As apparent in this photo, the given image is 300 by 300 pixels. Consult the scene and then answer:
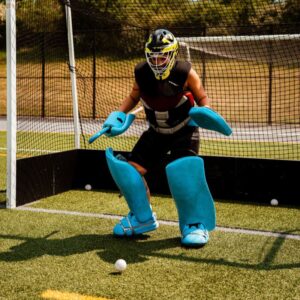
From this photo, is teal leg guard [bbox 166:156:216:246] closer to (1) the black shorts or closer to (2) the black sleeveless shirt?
(1) the black shorts

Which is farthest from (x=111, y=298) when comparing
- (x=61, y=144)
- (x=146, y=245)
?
(x=61, y=144)

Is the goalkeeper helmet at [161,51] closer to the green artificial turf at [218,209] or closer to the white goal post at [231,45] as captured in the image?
the green artificial turf at [218,209]

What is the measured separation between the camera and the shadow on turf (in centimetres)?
397

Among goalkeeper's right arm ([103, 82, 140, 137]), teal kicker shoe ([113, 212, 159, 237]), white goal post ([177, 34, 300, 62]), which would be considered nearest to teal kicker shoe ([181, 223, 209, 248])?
teal kicker shoe ([113, 212, 159, 237])

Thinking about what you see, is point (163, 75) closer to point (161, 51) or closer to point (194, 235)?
point (161, 51)

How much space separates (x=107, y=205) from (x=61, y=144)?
5.56 m

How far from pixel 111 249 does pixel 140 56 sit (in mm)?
11518

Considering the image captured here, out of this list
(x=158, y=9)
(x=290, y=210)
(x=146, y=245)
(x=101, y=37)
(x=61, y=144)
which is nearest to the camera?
(x=146, y=245)

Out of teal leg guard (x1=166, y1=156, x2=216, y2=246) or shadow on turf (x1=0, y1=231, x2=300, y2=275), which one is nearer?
shadow on turf (x1=0, y1=231, x2=300, y2=275)

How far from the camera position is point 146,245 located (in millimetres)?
4449

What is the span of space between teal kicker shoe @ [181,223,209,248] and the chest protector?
33.1 inches

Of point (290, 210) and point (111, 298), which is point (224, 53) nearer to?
point (290, 210)

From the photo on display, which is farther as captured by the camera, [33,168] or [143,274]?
[33,168]

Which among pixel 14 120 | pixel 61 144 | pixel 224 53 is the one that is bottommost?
pixel 61 144
